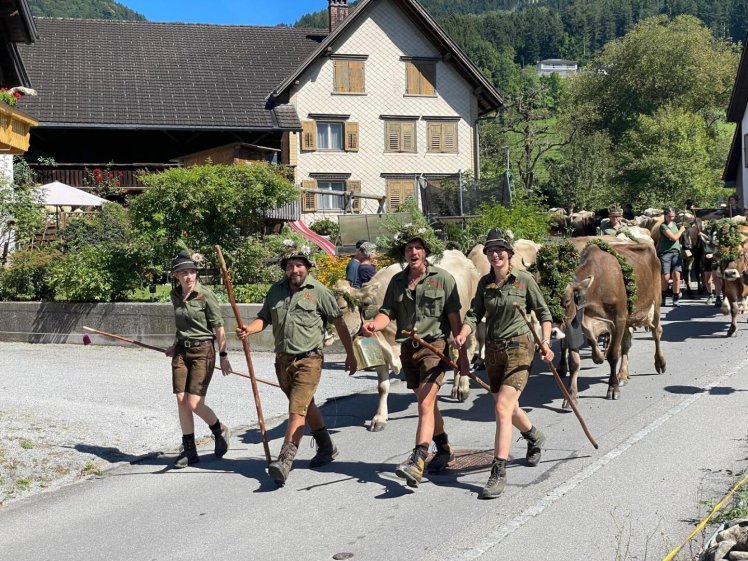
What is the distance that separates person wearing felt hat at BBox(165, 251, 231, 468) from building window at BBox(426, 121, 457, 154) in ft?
122

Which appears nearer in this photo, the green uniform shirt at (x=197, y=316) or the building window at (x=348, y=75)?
the green uniform shirt at (x=197, y=316)

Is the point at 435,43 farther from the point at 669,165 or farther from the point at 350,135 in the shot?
the point at 669,165

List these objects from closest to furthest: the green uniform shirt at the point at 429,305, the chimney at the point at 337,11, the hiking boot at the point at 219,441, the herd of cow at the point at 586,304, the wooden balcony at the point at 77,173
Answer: the green uniform shirt at the point at 429,305, the hiking boot at the point at 219,441, the herd of cow at the point at 586,304, the wooden balcony at the point at 77,173, the chimney at the point at 337,11

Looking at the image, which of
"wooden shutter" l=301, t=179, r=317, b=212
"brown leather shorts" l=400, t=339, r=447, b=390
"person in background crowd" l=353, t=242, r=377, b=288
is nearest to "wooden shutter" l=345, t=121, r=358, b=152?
"wooden shutter" l=301, t=179, r=317, b=212

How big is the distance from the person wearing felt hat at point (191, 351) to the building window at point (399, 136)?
120 ft

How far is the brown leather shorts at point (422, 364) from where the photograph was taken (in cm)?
898

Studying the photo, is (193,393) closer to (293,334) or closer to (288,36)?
(293,334)

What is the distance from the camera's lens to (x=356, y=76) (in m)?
45.5

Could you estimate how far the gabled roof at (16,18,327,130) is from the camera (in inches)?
1604

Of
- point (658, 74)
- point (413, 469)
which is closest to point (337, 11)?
point (658, 74)

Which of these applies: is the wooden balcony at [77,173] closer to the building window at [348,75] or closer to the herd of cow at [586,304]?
the building window at [348,75]

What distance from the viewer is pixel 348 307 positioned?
38.9 feet

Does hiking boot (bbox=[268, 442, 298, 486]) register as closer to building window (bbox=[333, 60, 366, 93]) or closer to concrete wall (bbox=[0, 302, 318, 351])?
concrete wall (bbox=[0, 302, 318, 351])

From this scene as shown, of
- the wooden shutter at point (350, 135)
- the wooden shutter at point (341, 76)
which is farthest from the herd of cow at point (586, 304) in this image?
the wooden shutter at point (341, 76)
